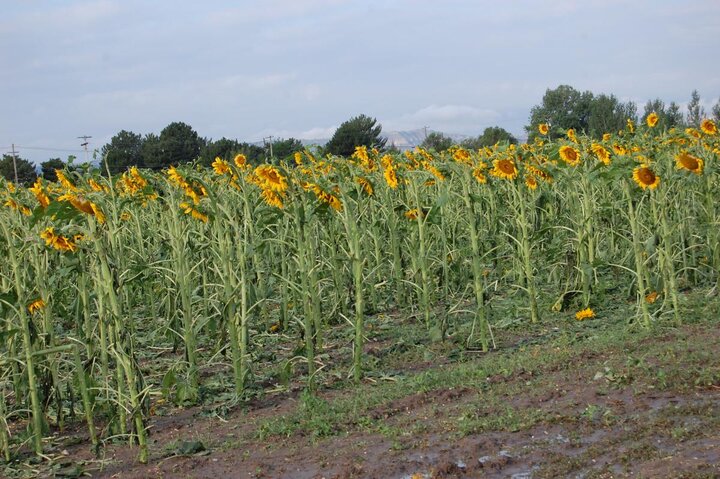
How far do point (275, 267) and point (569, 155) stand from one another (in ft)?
9.76

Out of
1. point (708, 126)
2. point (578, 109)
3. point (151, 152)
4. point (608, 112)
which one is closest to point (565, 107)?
point (578, 109)

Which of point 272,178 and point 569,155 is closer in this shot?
Result: point 272,178

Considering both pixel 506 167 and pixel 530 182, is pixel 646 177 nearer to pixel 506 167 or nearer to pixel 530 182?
pixel 506 167

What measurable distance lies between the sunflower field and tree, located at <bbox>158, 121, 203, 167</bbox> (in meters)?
25.0

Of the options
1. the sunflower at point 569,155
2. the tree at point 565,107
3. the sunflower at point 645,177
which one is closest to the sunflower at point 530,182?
the sunflower at point 569,155

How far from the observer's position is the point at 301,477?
13.6 ft

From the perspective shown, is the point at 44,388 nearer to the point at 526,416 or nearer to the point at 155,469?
the point at 155,469

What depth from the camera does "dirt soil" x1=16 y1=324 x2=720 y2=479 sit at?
12.9 ft

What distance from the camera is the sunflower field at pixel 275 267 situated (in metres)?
4.84

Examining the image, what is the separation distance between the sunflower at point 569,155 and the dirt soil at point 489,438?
1.96 metres

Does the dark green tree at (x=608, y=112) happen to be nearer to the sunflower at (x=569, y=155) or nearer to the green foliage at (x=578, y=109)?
the green foliage at (x=578, y=109)

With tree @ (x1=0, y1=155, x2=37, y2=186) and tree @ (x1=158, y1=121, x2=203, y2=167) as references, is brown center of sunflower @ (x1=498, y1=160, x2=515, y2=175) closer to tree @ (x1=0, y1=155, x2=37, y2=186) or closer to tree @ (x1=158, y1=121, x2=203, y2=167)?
tree @ (x1=0, y1=155, x2=37, y2=186)

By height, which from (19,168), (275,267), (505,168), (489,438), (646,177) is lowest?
(489,438)

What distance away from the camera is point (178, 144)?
122 feet
